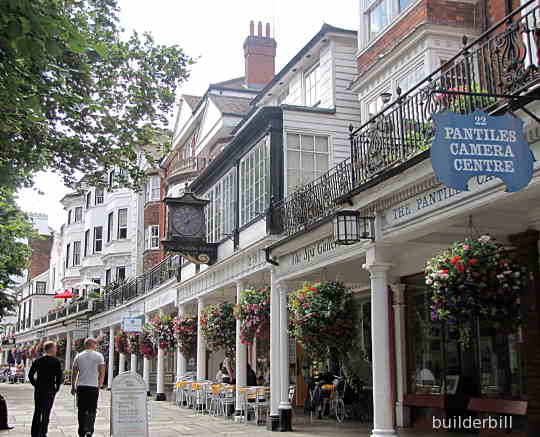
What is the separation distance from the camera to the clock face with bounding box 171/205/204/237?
66.8ft

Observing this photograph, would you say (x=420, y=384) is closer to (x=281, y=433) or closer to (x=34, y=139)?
(x=281, y=433)

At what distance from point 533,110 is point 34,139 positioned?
24.1 feet

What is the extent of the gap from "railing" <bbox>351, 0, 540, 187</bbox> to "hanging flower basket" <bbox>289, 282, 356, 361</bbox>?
90.0 inches

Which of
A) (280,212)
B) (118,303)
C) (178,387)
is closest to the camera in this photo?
(280,212)

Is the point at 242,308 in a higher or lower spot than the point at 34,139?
lower

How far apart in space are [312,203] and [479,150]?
733 centimetres

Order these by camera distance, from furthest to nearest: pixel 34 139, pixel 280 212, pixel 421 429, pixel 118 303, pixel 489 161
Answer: pixel 118 303 → pixel 280 212 → pixel 421 429 → pixel 34 139 → pixel 489 161

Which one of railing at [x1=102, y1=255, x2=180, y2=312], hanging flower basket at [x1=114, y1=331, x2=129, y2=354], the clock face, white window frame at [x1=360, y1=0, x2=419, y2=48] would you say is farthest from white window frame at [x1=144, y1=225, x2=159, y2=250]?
white window frame at [x1=360, y1=0, x2=419, y2=48]

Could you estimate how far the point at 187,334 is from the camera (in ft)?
74.1

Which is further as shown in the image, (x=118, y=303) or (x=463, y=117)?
(x=118, y=303)

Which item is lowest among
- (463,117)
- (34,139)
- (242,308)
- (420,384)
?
(420,384)

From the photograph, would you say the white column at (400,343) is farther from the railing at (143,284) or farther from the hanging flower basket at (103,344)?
the hanging flower basket at (103,344)

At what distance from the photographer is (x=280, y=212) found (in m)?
16.0

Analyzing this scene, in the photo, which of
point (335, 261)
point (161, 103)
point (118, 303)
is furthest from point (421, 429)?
point (118, 303)
